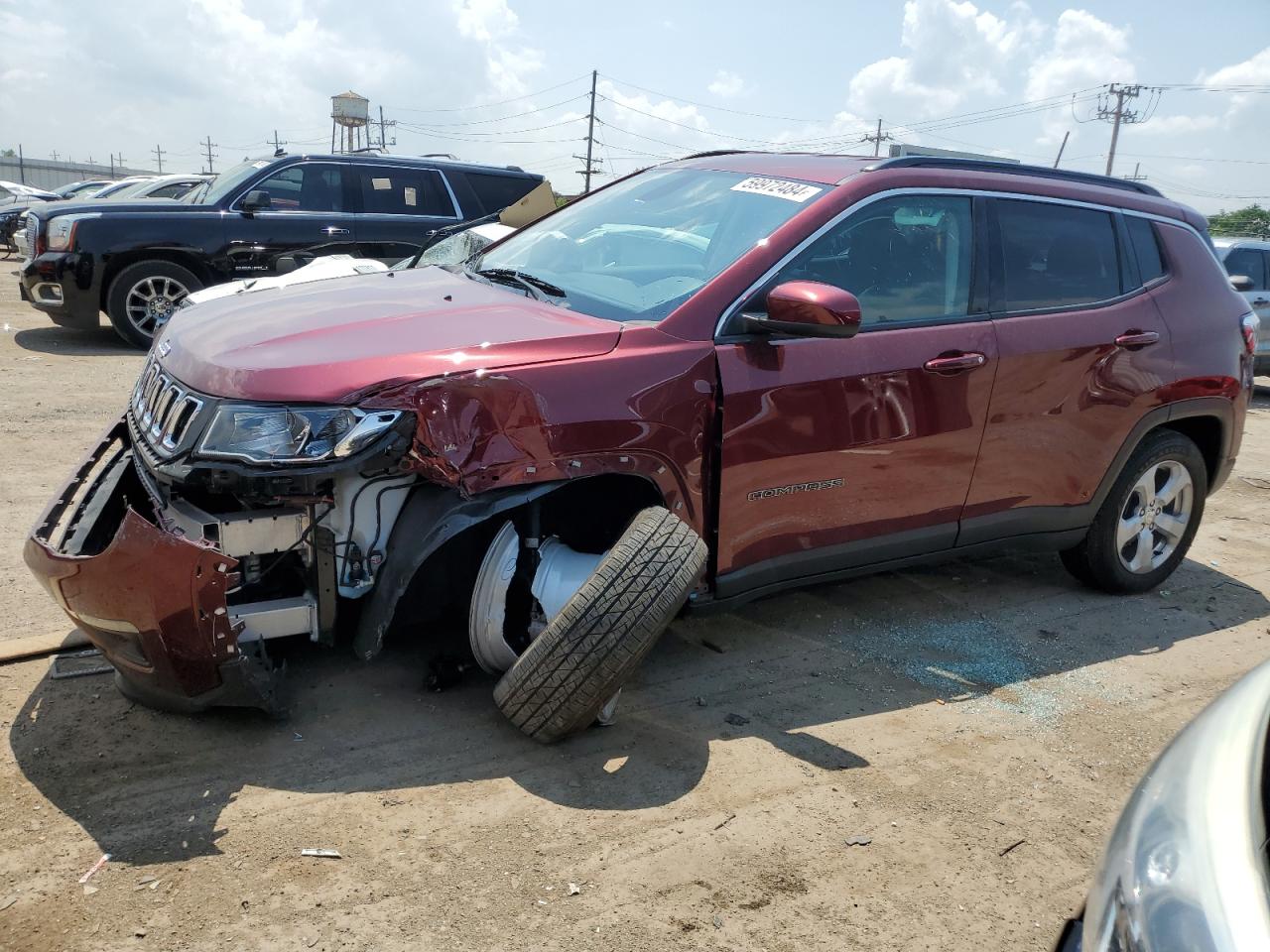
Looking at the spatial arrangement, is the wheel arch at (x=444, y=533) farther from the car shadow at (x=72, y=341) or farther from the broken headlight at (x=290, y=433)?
the car shadow at (x=72, y=341)

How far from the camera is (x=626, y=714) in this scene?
3.35 m

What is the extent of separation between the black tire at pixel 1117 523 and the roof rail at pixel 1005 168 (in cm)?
113

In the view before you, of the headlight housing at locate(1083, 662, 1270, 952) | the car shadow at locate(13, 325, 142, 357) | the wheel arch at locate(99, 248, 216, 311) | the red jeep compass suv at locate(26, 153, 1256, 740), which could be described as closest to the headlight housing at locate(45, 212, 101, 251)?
the wheel arch at locate(99, 248, 216, 311)

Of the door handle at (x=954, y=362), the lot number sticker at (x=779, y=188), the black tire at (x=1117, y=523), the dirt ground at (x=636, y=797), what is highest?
the lot number sticker at (x=779, y=188)

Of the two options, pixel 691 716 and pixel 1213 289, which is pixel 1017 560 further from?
pixel 691 716

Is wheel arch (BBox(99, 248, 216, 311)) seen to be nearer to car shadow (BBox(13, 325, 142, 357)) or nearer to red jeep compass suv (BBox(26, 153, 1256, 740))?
car shadow (BBox(13, 325, 142, 357))

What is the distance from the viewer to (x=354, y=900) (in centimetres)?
244

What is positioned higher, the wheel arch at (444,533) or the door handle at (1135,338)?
the door handle at (1135,338)

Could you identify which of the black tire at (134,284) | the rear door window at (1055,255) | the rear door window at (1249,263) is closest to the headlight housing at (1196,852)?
the rear door window at (1055,255)

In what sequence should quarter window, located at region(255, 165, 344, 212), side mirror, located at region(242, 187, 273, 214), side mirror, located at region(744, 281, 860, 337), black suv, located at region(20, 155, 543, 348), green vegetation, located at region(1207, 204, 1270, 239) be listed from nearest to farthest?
side mirror, located at region(744, 281, 860, 337)
black suv, located at region(20, 155, 543, 348)
side mirror, located at region(242, 187, 273, 214)
quarter window, located at region(255, 165, 344, 212)
green vegetation, located at region(1207, 204, 1270, 239)

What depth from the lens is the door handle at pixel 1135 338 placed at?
4.21 m

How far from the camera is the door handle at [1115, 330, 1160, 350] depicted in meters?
4.21

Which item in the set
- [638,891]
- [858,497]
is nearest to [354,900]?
[638,891]

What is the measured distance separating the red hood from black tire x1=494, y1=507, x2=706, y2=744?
25.0 inches
